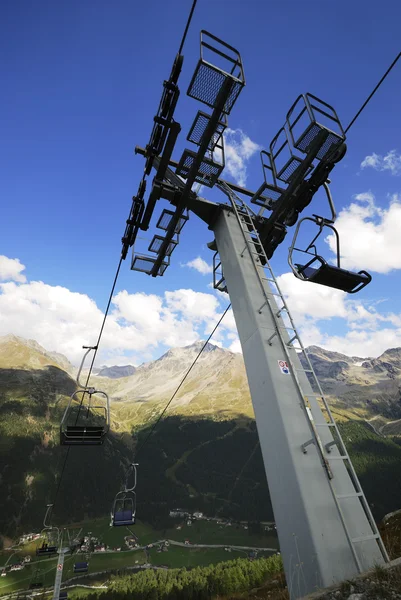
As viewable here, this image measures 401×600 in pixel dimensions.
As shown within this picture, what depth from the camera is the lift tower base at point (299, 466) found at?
4357mm

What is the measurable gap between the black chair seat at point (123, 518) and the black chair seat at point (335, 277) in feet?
70.3

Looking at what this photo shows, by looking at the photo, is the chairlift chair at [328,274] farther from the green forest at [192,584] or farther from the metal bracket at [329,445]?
the green forest at [192,584]

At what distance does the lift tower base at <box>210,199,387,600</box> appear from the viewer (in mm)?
4357

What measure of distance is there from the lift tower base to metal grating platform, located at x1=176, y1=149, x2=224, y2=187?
3.43m

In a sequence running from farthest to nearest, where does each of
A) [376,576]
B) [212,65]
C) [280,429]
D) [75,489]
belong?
[75,489] < [212,65] < [280,429] < [376,576]

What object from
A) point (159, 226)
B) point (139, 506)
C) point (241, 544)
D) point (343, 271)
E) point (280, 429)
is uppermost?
point (139, 506)

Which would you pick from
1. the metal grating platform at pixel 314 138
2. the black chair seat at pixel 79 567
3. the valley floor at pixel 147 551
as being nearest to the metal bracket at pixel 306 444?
the metal grating platform at pixel 314 138

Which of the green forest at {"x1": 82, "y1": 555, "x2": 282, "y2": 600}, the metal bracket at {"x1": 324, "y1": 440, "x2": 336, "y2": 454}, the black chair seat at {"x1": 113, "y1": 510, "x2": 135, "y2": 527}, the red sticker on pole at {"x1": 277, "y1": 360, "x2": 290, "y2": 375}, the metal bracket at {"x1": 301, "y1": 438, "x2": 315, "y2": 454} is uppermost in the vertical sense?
the green forest at {"x1": 82, "y1": 555, "x2": 282, "y2": 600}

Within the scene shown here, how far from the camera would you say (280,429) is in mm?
Answer: 5418

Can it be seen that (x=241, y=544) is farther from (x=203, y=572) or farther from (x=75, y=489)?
(x=75, y=489)

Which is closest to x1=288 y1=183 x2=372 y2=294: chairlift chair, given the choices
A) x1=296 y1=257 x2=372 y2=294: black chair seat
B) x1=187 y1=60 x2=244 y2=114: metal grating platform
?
x1=296 y1=257 x2=372 y2=294: black chair seat

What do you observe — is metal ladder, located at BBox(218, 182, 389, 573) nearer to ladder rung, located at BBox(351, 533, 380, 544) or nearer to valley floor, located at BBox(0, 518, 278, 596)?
ladder rung, located at BBox(351, 533, 380, 544)

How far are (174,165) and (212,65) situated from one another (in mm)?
3389

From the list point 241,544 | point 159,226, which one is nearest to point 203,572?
point 241,544
